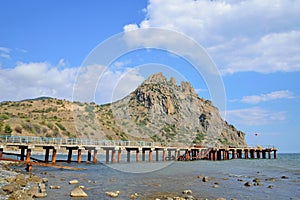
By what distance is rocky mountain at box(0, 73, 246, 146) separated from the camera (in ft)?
293

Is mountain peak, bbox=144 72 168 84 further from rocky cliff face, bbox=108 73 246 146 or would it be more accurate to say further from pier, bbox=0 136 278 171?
pier, bbox=0 136 278 171

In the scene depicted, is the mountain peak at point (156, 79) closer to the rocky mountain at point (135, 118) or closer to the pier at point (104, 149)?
the rocky mountain at point (135, 118)

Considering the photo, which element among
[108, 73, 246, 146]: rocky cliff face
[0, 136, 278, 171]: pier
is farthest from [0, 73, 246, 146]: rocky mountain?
[0, 136, 278, 171]: pier

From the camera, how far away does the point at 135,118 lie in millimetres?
135500

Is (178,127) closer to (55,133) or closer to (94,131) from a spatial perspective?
(94,131)

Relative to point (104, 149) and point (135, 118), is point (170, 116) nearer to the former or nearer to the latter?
point (135, 118)

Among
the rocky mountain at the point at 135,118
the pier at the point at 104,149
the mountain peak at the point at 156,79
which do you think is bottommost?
the pier at the point at 104,149

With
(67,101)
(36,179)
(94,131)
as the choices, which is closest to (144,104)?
(67,101)

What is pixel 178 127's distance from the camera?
142750mm

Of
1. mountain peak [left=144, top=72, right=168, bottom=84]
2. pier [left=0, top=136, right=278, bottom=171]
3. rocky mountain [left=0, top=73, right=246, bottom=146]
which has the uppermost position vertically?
mountain peak [left=144, top=72, right=168, bottom=84]

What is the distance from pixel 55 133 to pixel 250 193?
2849 inches

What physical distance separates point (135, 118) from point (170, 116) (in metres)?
25.6

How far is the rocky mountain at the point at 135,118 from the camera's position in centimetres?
8931

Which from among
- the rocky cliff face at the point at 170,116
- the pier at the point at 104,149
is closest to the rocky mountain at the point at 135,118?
the rocky cliff face at the point at 170,116
